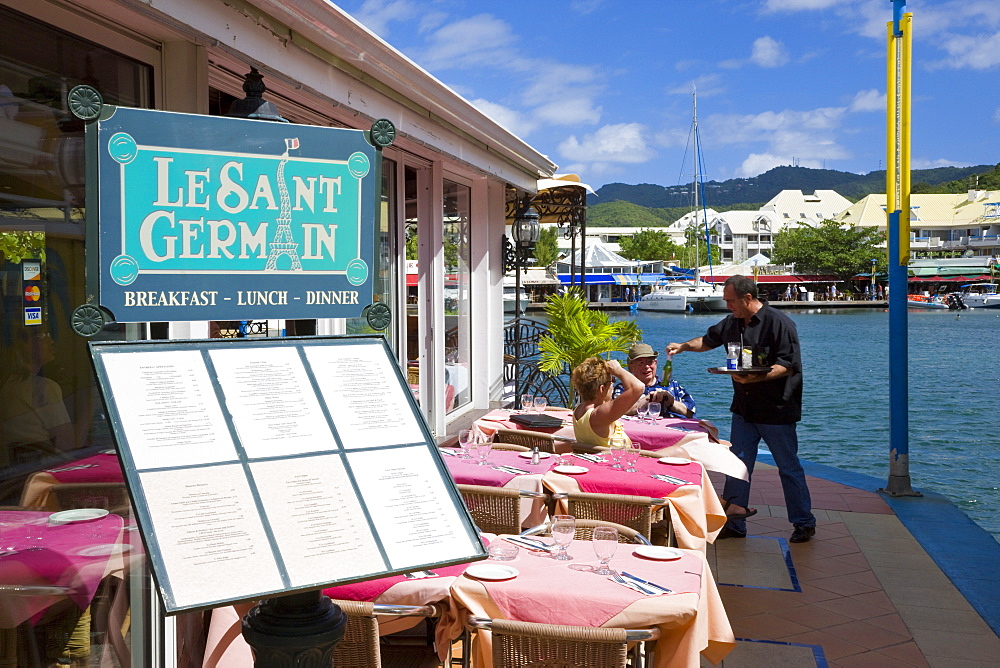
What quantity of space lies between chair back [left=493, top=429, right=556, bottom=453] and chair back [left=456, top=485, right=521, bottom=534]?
5.32 feet

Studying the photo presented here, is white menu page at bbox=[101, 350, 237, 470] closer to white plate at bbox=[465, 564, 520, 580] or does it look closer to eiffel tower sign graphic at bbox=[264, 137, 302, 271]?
eiffel tower sign graphic at bbox=[264, 137, 302, 271]

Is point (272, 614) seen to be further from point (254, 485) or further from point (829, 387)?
point (829, 387)

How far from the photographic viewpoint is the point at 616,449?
4.91m

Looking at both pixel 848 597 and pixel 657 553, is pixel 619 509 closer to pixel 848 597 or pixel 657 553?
pixel 657 553

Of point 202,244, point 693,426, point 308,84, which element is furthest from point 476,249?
point 202,244

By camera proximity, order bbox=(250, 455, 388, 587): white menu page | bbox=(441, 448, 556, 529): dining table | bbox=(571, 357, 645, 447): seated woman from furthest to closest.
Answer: bbox=(571, 357, 645, 447): seated woman < bbox=(441, 448, 556, 529): dining table < bbox=(250, 455, 388, 587): white menu page

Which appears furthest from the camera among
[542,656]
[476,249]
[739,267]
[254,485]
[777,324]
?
[739,267]

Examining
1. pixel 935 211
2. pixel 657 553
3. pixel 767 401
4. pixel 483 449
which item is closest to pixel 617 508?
pixel 657 553

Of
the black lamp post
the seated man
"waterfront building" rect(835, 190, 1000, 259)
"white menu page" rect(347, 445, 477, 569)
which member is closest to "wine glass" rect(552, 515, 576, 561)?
"white menu page" rect(347, 445, 477, 569)

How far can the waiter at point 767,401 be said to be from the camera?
18.5 ft

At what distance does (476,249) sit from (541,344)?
122 centimetres

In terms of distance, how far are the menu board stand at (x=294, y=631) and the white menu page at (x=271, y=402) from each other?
309 millimetres

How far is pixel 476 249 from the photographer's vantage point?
8.54 m

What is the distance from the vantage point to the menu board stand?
1757mm
